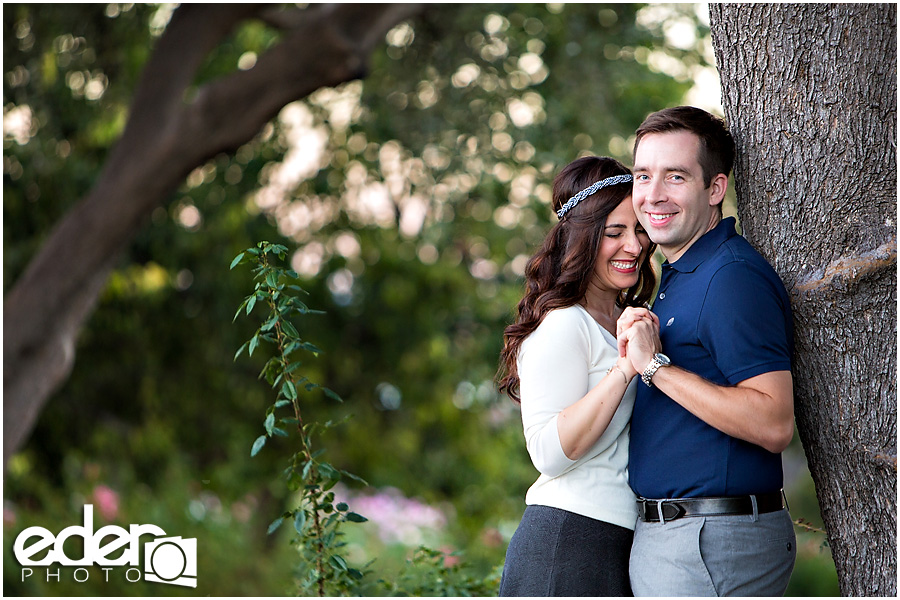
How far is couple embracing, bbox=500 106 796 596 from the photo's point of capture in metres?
2.02

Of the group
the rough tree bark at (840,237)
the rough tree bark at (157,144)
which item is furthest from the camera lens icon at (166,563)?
the rough tree bark at (840,237)

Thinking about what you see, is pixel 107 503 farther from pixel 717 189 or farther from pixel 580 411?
pixel 717 189

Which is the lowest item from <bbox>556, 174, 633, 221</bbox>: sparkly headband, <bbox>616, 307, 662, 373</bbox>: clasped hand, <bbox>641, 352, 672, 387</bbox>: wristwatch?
<bbox>641, 352, 672, 387</bbox>: wristwatch

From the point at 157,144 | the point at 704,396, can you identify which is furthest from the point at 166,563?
the point at 704,396

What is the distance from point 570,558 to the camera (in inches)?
86.1

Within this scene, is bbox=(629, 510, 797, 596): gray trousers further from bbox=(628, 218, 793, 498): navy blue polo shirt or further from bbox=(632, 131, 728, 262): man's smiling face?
bbox=(632, 131, 728, 262): man's smiling face

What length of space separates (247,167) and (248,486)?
116 inches

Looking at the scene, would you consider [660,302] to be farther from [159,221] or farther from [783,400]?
[159,221]

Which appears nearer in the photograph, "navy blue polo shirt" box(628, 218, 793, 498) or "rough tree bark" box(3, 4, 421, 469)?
"navy blue polo shirt" box(628, 218, 793, 498)

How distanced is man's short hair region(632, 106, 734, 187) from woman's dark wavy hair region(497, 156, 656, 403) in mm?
167

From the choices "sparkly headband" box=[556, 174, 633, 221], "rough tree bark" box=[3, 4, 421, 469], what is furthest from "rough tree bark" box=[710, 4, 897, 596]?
"rough tree bark" box=[3, 4, 421, 469]

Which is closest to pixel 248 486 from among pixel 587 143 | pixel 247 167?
pixel 247 167

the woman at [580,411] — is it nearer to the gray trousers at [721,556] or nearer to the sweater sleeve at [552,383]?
the sweater sleeve at [552,383]

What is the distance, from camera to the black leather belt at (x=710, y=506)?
204 cm
